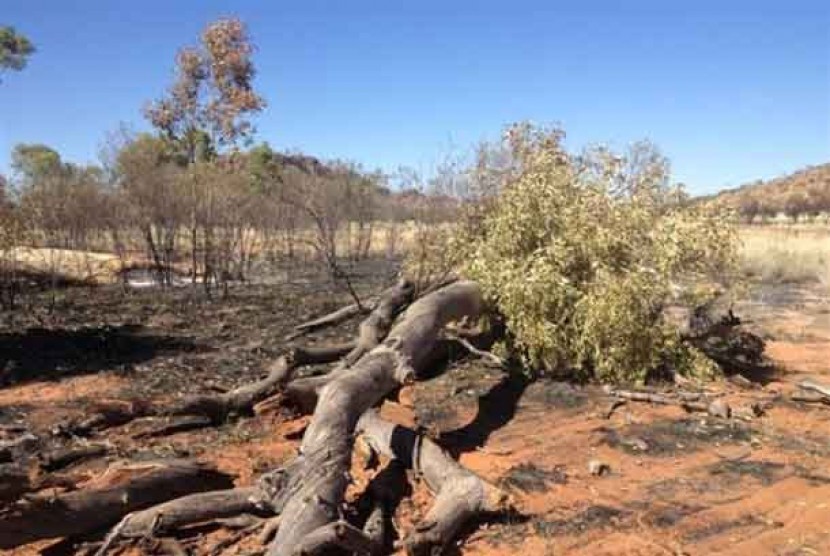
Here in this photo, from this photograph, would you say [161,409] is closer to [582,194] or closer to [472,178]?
[582,194]

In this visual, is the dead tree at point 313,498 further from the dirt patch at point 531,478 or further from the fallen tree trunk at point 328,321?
the fallen tree trunk at point 328,321

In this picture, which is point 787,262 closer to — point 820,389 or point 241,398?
point 820,389

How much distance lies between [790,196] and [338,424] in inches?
2324

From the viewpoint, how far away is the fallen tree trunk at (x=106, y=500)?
3865mm

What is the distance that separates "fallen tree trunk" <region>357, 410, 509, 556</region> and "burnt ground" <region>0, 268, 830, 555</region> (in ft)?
0.50

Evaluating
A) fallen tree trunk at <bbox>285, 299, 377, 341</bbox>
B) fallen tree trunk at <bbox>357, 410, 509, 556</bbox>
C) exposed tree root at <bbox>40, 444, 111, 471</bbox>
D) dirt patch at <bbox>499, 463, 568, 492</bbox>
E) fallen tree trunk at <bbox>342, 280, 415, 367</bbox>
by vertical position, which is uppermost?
fallen tree trunk at <bbox>342, 280, 415, 367</bbox>

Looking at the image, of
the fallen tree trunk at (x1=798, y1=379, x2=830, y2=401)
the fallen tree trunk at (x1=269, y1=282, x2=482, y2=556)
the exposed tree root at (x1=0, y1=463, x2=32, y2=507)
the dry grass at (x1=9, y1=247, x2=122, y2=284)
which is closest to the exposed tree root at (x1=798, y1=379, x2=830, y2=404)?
the fallen tree trunk at (x1=798, y1=379, x2=830, y2=401)

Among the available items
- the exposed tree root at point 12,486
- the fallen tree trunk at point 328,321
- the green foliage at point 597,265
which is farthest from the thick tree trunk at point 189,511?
the fallen tree trunk at point 328,321

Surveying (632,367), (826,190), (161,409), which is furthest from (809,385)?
(826,190)

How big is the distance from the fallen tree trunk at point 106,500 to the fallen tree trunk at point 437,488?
1198 mm

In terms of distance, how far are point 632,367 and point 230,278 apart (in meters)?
12.4

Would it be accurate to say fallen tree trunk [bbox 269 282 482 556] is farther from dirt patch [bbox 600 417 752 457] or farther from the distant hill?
the distant hill

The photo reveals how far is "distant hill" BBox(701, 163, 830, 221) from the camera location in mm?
52031

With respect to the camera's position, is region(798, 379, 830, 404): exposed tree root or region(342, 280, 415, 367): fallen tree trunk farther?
region(342, 280, 415, 367): fallen tree trunk
